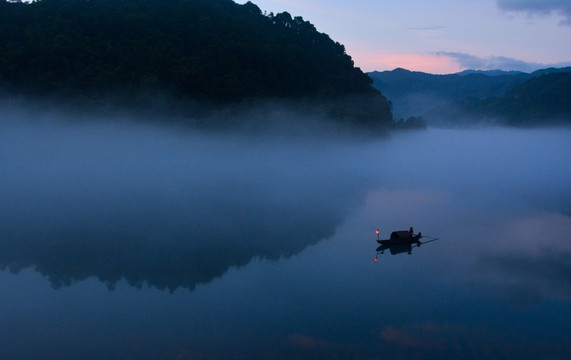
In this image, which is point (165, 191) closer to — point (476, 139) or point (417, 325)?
point (417, 325)

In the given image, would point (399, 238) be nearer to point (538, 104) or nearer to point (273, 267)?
point (273, 267)

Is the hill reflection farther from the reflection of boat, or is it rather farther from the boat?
the boat

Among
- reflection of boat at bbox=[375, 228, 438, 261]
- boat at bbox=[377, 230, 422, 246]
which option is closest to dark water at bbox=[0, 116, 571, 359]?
reflection of boat at bbox=[375, 228, 438, 261]

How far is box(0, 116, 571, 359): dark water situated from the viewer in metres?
15.7

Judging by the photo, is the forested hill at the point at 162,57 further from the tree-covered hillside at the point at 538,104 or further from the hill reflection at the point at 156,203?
the tree-covered hillside at the point at 538,104

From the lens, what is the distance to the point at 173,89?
233ft

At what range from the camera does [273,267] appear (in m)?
23.6

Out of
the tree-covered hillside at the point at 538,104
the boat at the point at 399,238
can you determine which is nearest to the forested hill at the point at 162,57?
the boat at the point at 399,238

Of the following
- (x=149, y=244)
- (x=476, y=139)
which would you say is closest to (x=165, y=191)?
(x=149, y=244)

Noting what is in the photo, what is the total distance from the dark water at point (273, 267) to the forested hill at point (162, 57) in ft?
59.5

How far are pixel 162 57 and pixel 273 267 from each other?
60656 mm

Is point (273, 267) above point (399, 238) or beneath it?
beneath

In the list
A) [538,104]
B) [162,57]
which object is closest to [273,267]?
[162,57]

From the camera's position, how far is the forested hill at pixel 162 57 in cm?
6656
